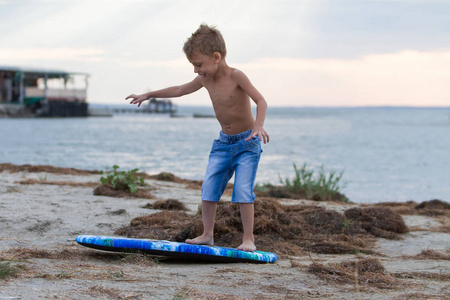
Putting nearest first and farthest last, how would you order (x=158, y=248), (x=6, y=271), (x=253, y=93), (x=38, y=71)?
(x=6, y=271) → (x=158, y=248) → (x=253, y=93) → (x=38, y=71)

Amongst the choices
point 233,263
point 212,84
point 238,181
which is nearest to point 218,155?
point 238,181

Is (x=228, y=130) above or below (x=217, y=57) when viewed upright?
below

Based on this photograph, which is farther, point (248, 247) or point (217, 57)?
point (248, 247)

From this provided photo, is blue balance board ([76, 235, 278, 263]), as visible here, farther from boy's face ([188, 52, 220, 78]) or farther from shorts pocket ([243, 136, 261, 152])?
boy's face ([188, 52, 220, 78])

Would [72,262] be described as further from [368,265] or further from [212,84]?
[368,265]

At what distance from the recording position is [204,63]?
168 inches

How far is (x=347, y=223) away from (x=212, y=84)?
2345 mm

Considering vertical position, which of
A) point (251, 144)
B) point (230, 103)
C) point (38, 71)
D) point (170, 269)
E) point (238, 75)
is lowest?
point (170, 269)

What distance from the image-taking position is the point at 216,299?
114 inches

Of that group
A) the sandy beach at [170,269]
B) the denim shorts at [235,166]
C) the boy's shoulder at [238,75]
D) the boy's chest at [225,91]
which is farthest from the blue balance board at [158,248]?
the boy's shoulder at [238,75]

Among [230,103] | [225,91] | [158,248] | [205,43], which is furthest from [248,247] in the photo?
[205,43]

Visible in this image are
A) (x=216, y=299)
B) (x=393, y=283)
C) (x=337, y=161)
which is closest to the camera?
(x=216, y=299)

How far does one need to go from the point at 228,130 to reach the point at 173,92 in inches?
25.9

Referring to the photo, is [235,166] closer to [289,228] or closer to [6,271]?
[289,228]
